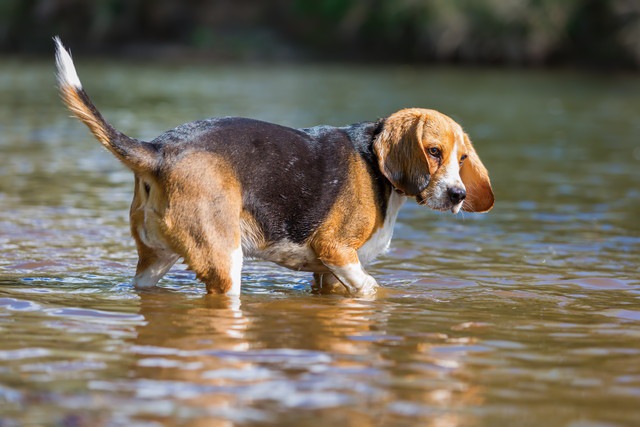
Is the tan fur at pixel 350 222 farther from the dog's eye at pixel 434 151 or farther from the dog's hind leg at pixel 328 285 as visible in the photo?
the dog's hind leg at pixel 328 285

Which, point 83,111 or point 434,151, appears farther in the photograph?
point 434,151

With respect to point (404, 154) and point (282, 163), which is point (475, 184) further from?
point (282, 163)

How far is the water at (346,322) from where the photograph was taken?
208 inches

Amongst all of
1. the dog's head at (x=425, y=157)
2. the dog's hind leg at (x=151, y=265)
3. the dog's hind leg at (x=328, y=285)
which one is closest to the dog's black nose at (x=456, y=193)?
the dog's head at (x=425, y=157)

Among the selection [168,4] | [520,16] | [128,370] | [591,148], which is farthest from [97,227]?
[168,4]

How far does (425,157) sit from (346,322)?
133cm

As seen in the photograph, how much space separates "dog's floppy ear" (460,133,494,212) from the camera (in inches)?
320

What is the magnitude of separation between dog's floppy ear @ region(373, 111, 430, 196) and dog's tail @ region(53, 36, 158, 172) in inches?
65.7

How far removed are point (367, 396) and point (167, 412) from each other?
102 cm

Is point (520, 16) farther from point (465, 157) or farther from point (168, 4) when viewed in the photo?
point (465, 157)

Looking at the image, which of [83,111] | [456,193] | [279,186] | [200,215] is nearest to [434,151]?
[456,193]

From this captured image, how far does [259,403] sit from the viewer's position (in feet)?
17.2

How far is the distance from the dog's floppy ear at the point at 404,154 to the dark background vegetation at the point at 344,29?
111 feet

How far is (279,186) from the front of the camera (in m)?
7.53
